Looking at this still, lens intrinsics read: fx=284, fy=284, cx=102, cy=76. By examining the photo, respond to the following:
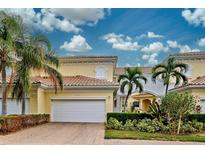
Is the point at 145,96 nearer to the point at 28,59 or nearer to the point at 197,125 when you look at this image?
the point at 197,125

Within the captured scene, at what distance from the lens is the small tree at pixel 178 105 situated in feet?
53.5

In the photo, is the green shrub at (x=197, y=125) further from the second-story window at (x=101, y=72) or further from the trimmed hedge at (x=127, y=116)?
the second-story window at (x=101, y=72)

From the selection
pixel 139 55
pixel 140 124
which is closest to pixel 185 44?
pixel 139 55

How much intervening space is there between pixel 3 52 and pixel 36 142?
6775 millimetres

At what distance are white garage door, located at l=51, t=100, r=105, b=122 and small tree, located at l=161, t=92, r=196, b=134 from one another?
7.87 meters

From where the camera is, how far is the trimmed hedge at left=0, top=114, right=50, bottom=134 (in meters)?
15.0

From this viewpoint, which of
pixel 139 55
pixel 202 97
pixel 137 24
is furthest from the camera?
pixel 139 55

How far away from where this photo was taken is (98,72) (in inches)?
1294

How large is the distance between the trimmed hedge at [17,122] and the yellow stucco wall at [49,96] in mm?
1687

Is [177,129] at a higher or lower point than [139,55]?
lower

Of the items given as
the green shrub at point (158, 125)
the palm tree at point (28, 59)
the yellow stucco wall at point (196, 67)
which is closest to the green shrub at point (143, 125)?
the green shrub at point (158, 125)

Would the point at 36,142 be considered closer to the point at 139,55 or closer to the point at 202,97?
the point at 202,97

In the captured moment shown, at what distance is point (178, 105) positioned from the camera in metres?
16.3

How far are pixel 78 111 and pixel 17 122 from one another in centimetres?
785
